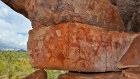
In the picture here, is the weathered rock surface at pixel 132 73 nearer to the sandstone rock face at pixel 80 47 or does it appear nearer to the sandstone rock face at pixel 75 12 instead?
the sandstone rock face at pixel 80 47

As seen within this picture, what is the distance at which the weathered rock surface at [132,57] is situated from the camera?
230cm

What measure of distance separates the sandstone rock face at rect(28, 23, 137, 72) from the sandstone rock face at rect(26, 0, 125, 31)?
176 millimetres

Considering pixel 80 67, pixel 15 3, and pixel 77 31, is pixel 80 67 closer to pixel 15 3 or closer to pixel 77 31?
pixel 77 31

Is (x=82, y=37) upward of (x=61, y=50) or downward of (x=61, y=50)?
upward

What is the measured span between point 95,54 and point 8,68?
2566 centimetres

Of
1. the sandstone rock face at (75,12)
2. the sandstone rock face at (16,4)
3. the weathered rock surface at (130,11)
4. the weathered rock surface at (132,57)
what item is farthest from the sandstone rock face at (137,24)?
the sandstone rock face at (16,4)

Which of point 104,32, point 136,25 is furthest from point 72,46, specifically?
point 136,25

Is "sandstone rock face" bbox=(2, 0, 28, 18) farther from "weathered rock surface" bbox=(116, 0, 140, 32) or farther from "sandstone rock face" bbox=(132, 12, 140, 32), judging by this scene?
"sandstone rock face" bbox=(132, 12, 140, 32)

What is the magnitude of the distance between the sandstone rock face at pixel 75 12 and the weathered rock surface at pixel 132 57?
2.17 feet

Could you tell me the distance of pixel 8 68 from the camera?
79.0 ft

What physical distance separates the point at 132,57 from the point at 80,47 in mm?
1041

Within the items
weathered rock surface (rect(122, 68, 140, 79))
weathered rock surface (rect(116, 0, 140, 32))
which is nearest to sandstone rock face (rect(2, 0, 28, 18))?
weathered rock surface (rect(116, 0, 140, 32))

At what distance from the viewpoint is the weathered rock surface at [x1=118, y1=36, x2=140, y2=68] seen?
7.53 feet

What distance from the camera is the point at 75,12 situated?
2.54 meters
